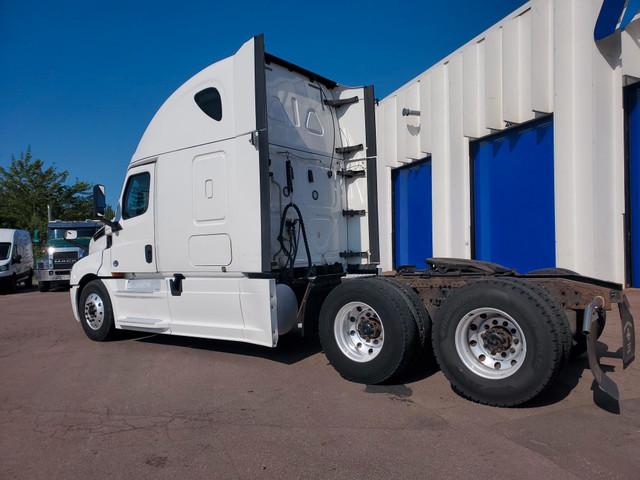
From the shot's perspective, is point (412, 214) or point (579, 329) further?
point (412, 214)

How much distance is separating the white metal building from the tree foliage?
31.3 meters

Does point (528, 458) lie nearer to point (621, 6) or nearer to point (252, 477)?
point (252, 477)

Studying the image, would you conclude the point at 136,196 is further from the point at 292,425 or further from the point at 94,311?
the point at 292,425

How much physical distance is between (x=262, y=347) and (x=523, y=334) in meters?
3.94

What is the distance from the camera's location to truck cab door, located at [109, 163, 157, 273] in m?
6.86

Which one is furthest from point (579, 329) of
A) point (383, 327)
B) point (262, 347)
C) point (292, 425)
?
point (262, 347)

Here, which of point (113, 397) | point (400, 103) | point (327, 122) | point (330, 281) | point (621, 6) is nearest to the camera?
point (113, 397)

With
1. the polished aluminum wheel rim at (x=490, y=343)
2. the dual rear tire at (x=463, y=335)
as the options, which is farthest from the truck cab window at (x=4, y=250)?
the polished aluminum wheel rim at (x=490, y=343)

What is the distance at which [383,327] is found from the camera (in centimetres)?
482

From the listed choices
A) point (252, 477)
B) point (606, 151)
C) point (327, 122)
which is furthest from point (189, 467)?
point (606, 151)

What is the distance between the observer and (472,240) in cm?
1319

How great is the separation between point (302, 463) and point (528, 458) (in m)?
1.50

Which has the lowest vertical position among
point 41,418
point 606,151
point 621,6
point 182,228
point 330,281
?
point 41,418

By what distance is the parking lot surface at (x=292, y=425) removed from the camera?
329 cm
